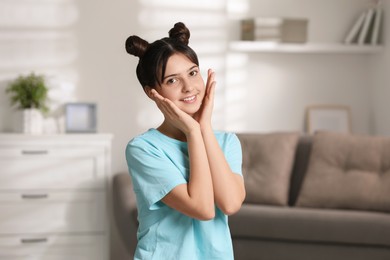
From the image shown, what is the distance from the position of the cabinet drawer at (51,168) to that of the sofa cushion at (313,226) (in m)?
1.05

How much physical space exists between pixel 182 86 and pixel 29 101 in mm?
3335

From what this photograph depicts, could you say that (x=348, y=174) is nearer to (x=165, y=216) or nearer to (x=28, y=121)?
(x=28, y=121)

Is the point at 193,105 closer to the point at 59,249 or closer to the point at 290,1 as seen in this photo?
the point at 59,249

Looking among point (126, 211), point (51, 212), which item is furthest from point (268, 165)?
point (51, 212)

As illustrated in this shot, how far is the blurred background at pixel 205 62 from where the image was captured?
16.4ft

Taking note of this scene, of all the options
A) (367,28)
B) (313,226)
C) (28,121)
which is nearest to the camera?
(313,226)

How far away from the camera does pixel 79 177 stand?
15.3ft

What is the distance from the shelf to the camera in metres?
5.23

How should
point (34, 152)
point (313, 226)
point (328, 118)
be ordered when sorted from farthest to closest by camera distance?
1. point (328, 118)
2. point (34, 152)
3. point (313, 226)

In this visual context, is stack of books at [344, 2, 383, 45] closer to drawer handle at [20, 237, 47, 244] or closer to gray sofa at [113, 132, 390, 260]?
gray sofa at [113, 132, 390, 260]

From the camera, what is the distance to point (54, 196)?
4625mm

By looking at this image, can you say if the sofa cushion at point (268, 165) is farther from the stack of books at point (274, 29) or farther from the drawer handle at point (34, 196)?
the drawer handle at point (34, 196)

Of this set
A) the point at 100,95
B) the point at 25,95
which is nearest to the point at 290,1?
the point at 100,95

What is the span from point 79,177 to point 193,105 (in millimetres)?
3118
